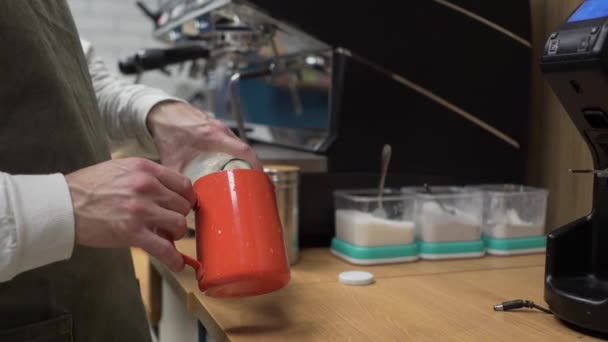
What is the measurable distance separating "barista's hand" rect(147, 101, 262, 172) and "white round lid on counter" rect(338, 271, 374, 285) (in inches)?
7.6

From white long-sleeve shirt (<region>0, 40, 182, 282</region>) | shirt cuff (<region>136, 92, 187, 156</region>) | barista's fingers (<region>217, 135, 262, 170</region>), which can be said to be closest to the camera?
white long-sleeve shirt (<region>0, 40, 182, 282</region>)

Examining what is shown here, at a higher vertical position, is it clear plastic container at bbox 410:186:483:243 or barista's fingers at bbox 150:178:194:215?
barista's fingers at bbox 150:178:194:215

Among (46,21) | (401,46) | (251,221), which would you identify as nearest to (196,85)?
(401,46)

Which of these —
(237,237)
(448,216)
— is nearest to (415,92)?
(448,216)

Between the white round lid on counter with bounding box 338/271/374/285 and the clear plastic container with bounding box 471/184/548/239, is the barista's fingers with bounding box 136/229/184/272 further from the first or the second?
the clear plastic container with bounding box 471/184/548/239

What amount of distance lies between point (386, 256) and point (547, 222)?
36cm

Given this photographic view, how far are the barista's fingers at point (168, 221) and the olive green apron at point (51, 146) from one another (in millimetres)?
207

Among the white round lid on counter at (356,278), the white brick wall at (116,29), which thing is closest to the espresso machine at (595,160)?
the white round lid on counter at (356,278)

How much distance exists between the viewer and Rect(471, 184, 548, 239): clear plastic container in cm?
96

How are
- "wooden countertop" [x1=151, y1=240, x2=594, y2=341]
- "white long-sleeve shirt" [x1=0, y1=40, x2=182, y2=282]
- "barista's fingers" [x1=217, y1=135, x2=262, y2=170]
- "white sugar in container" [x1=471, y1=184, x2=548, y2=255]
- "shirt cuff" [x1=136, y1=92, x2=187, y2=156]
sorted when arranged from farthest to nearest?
1. "white sugar in container" [x1=471, y1=184, x2=548, y2=255]
2. "shirt cuff" [x1=136, y1=92, x2=187, y2=156]
3. "barista's fingers" [x1=217, y1=135, x2=262, y2=170]
4. "wooden countertop" [x1=151, y1=240, x2=594, y2=341]
5. "white long-sleeve shirt" [x1=0, y1=40, x2=182, y2=282]

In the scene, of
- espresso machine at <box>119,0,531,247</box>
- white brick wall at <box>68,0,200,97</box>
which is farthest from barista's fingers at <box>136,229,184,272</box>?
white brick wall at <box>68,0,200,97</box>

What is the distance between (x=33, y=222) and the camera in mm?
487

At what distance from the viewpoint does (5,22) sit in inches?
25.4

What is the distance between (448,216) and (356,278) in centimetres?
22
